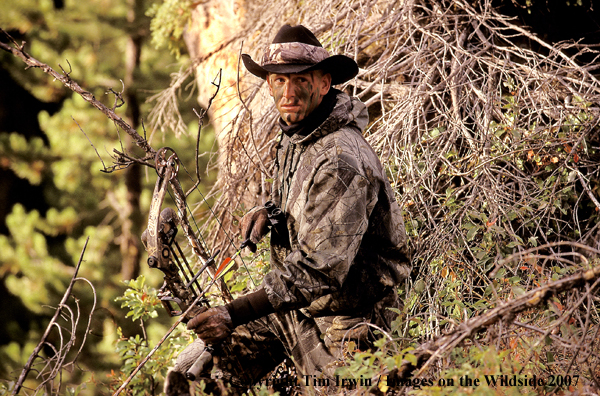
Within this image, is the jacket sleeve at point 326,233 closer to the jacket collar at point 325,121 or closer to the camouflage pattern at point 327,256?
the camouflage pattern at point 327,256

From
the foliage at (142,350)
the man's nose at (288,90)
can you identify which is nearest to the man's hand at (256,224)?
the man's nose at (288,90)

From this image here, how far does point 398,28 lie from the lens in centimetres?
501

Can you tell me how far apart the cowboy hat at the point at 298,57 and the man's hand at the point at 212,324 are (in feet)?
3.91

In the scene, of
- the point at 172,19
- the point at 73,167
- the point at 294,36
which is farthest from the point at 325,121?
the point at 73,167

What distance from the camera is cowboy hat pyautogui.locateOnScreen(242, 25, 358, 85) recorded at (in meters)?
2.86

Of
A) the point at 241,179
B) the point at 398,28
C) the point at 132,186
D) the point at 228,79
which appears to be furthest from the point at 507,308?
the point at 132,186

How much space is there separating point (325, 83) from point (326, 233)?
0.84 m

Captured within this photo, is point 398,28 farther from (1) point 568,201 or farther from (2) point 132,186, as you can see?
(2) point 132,186

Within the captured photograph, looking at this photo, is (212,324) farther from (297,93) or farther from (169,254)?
(297,93)

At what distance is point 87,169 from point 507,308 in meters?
12.7

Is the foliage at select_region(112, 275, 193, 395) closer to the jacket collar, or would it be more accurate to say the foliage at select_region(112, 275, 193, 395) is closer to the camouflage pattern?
the camouflage pattern

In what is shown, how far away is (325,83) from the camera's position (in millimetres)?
2963

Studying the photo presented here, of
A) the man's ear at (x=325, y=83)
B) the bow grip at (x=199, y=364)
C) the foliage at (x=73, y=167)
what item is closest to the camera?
the bow grip at (x=199, y=364)

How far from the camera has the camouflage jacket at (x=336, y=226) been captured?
2523mm
